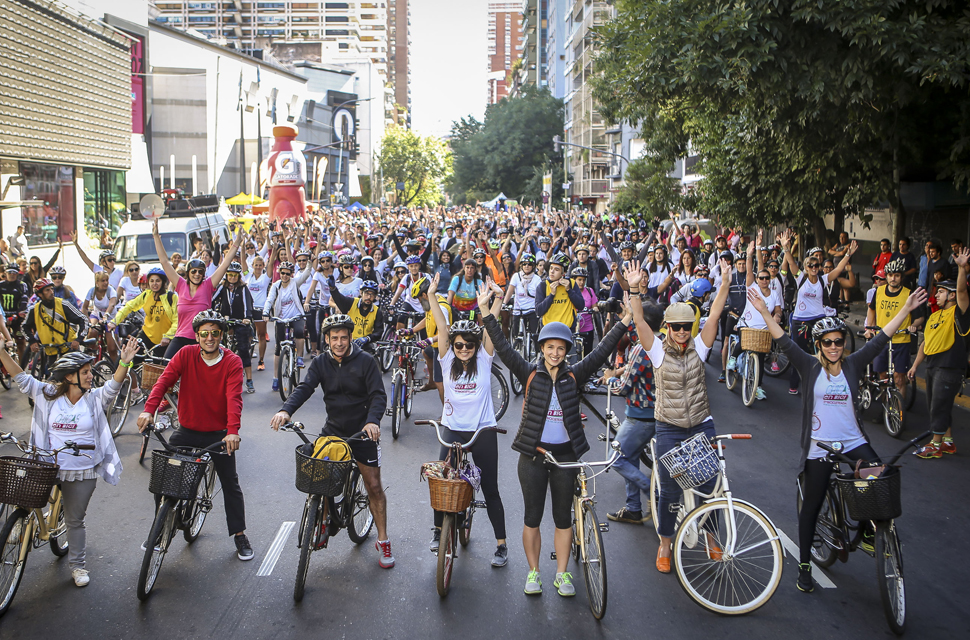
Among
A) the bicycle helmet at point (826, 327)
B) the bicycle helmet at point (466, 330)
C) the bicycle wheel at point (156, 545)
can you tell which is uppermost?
the bicycle helmet at point (826, 327)

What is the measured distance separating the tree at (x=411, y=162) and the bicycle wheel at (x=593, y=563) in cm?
10098

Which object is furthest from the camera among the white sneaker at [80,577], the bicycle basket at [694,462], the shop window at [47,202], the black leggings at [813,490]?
the shop window at [47,202]

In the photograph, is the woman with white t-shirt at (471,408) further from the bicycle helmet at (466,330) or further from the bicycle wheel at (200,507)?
the bicycle wheel at (200,507)

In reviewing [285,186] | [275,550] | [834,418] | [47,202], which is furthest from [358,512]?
[285,186]

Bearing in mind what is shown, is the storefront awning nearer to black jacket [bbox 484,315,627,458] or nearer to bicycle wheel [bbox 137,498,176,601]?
bicycle wheel [bbox 137,498,176,601]

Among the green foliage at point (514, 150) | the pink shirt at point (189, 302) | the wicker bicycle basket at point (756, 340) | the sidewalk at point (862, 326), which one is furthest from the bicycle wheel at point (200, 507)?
the green foliage at point (514, 150)

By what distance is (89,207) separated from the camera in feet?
121

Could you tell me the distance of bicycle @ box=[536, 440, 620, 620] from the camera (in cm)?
508

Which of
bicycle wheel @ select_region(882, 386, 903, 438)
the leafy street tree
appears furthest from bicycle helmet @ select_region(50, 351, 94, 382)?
the leafy street tree

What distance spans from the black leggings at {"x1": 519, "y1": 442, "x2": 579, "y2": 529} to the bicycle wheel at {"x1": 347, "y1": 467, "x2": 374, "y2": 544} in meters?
1.25

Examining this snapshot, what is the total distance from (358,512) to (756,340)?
6.25 meters

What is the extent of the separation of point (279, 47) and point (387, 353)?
11761 centimetres

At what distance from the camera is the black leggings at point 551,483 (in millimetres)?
5352

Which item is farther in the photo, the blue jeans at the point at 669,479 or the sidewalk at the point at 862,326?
the sidewalk at the point at 862,326
